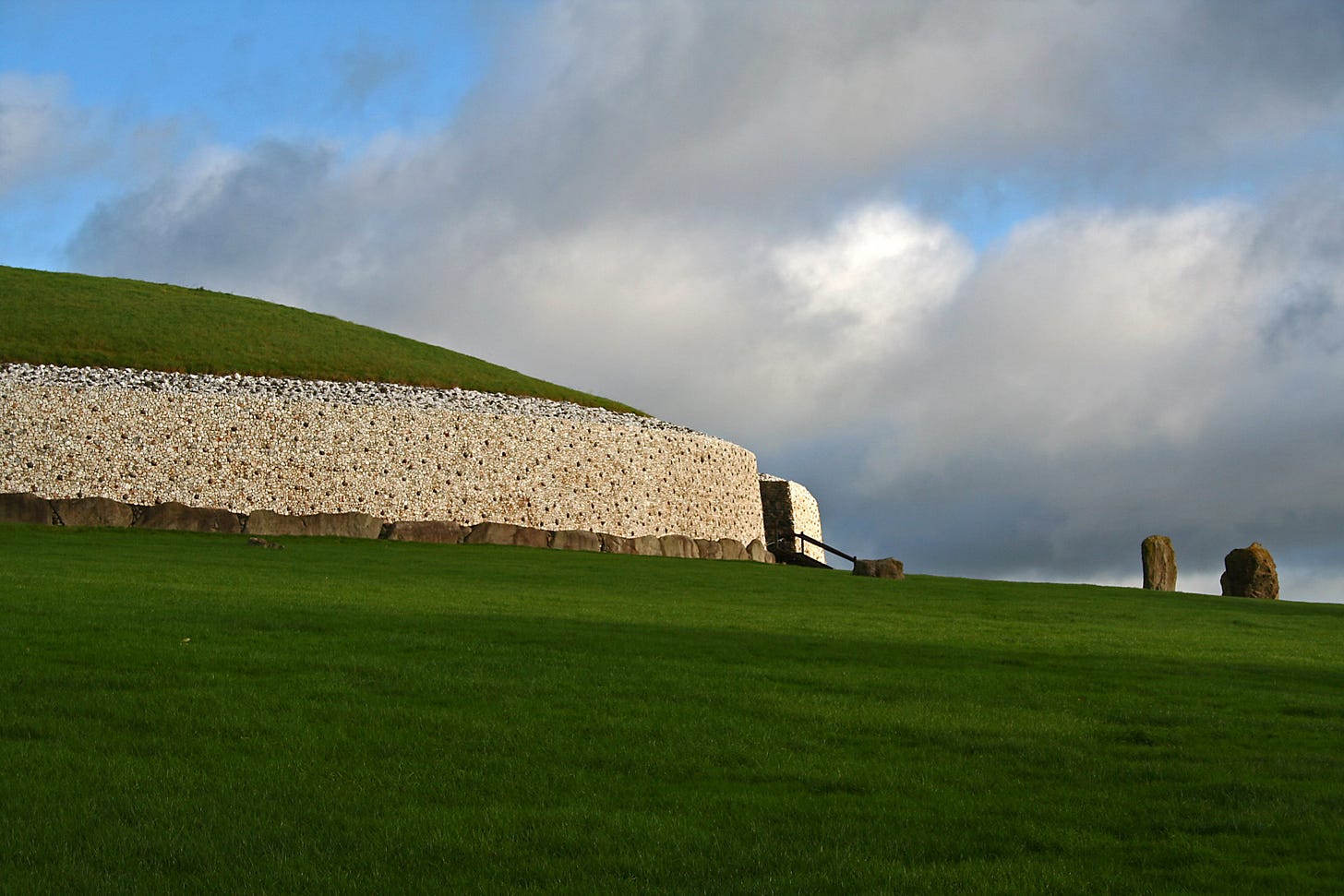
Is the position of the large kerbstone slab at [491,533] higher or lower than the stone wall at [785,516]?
lower

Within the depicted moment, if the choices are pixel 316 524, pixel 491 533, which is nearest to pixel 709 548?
pixel 491 533

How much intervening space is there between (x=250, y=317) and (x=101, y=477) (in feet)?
57.8

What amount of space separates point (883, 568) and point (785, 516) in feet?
78.7

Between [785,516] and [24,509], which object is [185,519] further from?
[785,516]

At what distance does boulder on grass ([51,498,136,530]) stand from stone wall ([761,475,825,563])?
96.9 ft

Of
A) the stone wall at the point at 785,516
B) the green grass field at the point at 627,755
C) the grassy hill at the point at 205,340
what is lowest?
the green grass field at the point at 627,755

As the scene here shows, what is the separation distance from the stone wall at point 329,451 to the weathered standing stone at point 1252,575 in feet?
63.4

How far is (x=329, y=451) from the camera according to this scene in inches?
1658

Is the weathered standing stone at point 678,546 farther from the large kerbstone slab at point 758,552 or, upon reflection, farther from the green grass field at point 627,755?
the green grass field at point 627,755

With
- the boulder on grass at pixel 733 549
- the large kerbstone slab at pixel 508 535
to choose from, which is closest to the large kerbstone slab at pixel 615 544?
the large kerbstone slab at pixel 508 535

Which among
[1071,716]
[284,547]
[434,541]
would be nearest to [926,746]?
[1071,716]

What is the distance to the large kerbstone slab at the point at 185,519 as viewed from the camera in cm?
3869

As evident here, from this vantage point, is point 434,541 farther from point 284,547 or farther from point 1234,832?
point 1234,832

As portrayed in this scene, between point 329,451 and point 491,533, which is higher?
point 329,451
